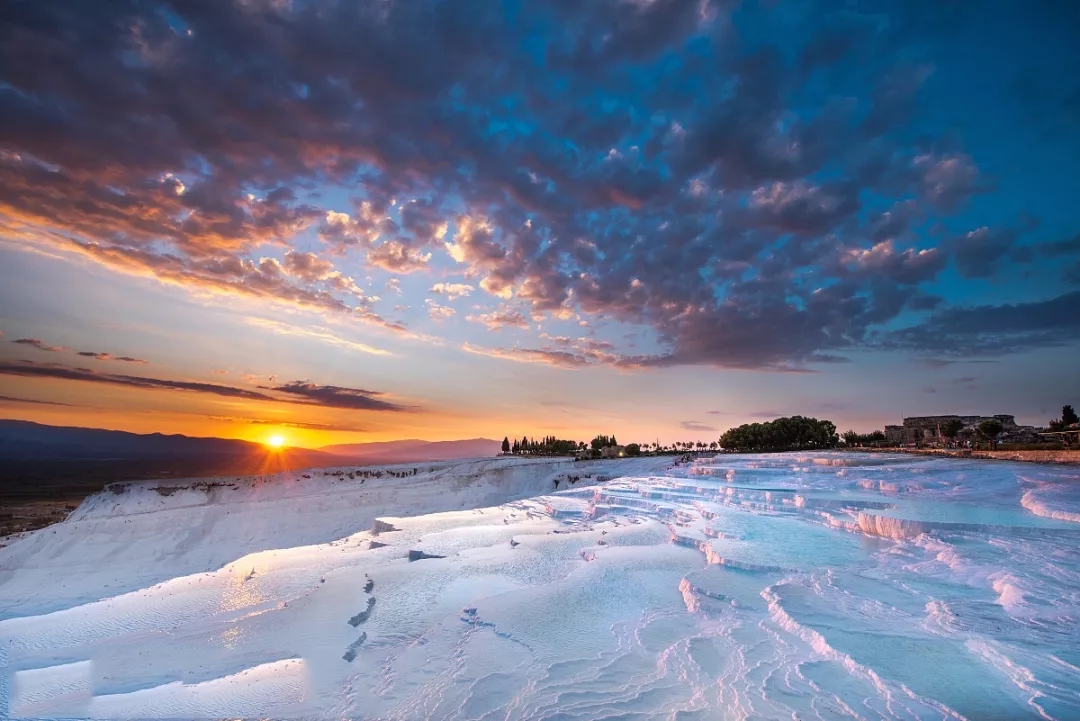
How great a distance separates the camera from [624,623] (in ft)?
19.8

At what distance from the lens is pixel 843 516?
1117cm

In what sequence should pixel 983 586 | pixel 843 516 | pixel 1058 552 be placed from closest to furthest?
pixel 983 586 → pixel 1058 552 → pixel 843 516

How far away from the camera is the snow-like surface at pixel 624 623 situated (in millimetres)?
4328

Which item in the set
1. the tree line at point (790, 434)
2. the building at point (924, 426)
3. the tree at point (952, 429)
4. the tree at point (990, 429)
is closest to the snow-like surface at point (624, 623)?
the tree at point (990, 429)

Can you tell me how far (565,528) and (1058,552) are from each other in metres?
9.45

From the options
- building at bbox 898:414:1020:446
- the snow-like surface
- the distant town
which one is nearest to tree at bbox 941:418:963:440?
the distant town

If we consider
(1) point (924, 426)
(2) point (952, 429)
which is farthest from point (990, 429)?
(1) point (924, 426)

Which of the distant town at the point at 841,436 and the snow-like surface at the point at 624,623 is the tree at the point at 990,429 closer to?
the distant town at the point at 841,436

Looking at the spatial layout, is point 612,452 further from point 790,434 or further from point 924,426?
point 924,426

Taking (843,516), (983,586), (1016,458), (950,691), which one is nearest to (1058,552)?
(983,586)

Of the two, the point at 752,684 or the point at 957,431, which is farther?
the point at 957,431

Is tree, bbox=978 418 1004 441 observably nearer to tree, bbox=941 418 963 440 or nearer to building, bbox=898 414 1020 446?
tree, bbox=941 418 963 440

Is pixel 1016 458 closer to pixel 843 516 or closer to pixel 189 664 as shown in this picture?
pixel 843 516

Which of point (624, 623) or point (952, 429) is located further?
point (952, 429)
